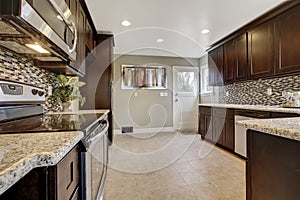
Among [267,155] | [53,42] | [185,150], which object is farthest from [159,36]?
[267,155]

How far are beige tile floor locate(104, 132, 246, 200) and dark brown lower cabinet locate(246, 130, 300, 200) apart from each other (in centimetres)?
104

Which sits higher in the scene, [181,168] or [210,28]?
[210,28]

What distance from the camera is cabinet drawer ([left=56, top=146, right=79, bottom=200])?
67 centimetres

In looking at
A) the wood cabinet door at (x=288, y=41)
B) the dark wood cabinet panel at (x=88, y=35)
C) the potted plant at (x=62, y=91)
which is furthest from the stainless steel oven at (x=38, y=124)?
the wood cabinet door at (x=288, y=41)

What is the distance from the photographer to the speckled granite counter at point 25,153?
1.50 feet

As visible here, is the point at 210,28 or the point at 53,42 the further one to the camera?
the point at 210,28

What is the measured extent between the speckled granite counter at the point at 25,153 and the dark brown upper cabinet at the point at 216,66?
4126mm

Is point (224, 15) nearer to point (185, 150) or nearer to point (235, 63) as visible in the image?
point (235, 63)

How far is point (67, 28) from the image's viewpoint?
5.08 ft

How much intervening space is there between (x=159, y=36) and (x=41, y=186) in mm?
3943

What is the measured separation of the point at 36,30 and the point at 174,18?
260 centimetres

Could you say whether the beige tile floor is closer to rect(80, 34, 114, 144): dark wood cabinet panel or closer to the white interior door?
rect(80, 34, 114, 144): dark wood cabinet panel

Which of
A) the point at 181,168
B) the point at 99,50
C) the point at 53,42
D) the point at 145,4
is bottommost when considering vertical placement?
the point at 181,168

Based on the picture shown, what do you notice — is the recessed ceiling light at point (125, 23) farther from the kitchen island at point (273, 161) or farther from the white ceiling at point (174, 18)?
the kitchen island at point (273, 161)
